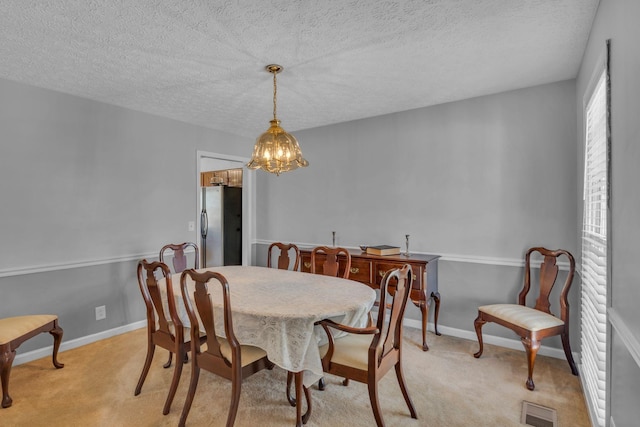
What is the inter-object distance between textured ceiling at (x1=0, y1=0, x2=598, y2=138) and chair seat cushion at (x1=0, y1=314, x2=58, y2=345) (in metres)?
1.91

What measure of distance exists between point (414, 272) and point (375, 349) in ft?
4.60

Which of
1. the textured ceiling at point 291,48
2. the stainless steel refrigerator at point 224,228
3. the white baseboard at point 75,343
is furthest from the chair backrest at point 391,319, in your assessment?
the stainless steel refrigerator at point 224,228

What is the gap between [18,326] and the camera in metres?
2.38

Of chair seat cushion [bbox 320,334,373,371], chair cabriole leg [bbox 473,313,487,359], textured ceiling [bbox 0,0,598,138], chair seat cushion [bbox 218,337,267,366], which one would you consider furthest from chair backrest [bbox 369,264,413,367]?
textured ceiling [bbox 0,0,598,138]

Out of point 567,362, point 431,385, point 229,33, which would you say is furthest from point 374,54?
point 567,362

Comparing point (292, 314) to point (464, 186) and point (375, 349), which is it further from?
point (464, 186)

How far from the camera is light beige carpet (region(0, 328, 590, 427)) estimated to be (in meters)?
2.06

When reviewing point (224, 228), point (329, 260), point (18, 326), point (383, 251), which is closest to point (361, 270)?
point (383, 251)

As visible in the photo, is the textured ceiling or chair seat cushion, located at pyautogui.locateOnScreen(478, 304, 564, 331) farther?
chair seat cushion, located at pyautogui.locateOnScreen(478, 304, 564, 331)

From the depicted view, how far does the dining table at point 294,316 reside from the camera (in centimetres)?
185

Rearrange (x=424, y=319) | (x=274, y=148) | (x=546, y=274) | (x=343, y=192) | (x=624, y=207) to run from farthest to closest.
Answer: (x=343, y=192) < (x=424, y=319) < (x=546, y=274) < (x=274, y=148) < (x=624, y=207)

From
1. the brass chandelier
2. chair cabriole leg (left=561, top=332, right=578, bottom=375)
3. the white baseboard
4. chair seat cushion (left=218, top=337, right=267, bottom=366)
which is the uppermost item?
the brass chandelier

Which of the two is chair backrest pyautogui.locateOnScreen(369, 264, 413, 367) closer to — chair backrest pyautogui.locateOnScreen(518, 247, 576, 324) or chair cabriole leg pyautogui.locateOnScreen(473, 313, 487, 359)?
chair cabriole leg pyautogui.locateOnScreen(473, 313, 487, 359)

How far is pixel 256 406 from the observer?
219cm
